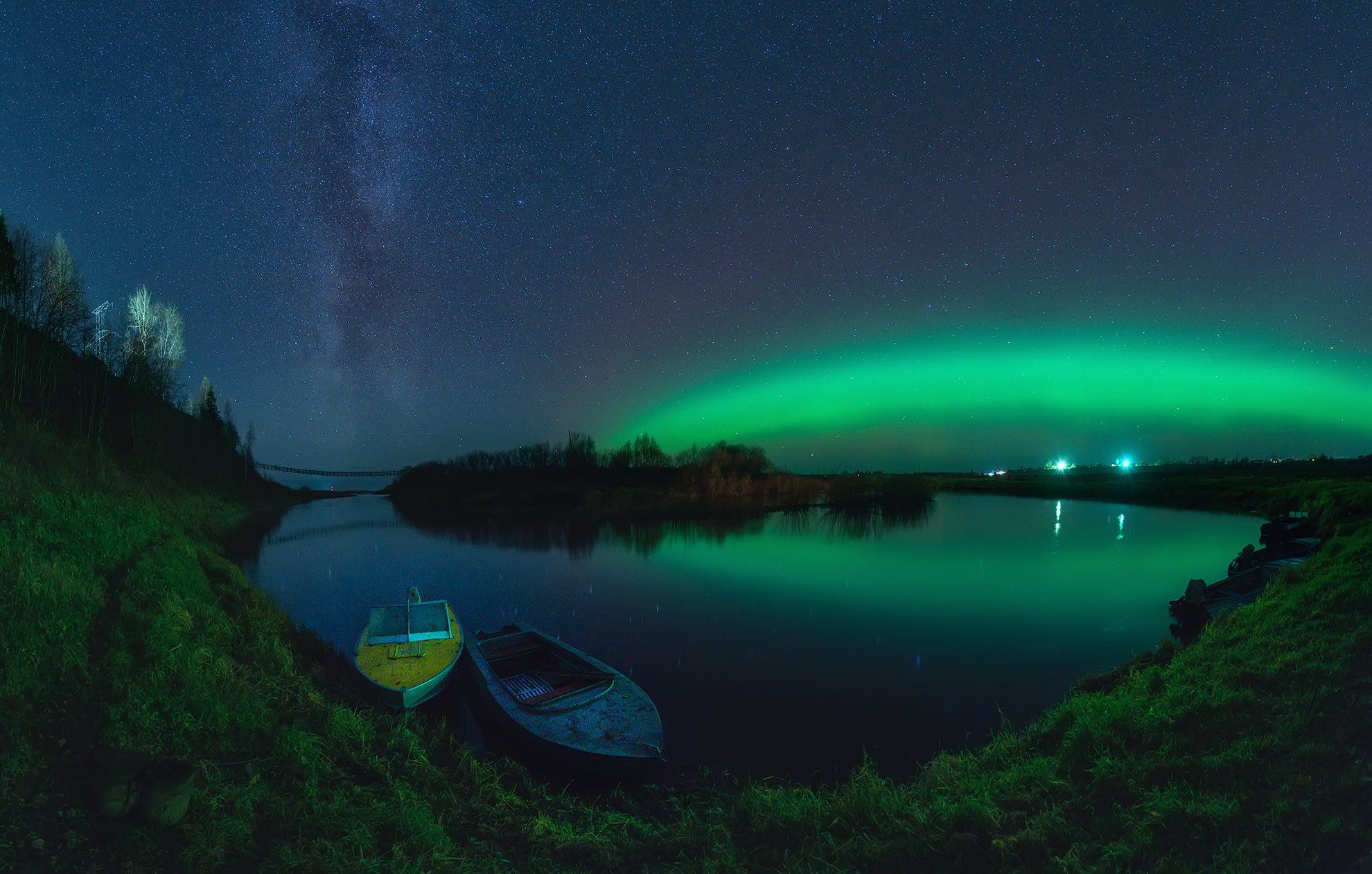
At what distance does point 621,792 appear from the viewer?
34.6 feet

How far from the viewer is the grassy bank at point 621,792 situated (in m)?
5.41

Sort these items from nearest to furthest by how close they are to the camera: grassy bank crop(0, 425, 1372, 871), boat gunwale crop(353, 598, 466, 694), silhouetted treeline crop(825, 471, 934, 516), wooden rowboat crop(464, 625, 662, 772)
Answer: grassy bank crop(0, 425, 1372, 871) → wooden rowboat crop(464, 625, 662, 772) → boat gunwale crop(353, 598, 466, 694) → silhouetted treeline crop(825, 471, 934, 516)

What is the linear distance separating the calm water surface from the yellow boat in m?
6.09

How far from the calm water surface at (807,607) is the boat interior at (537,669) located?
2643mm

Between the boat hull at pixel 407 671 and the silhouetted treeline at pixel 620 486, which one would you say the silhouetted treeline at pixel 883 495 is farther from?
the boat hull at pixel 407 671

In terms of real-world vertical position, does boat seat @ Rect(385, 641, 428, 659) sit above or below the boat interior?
above

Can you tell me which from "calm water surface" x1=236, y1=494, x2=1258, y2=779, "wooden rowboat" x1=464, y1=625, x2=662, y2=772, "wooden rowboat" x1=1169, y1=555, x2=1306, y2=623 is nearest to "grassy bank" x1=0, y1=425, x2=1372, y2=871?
"wooden rowboat" x1=464, y1=625, x2=662, y2=772

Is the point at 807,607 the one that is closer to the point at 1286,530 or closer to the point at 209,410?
the point at 1286,530

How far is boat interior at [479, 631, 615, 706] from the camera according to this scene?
13871 mm

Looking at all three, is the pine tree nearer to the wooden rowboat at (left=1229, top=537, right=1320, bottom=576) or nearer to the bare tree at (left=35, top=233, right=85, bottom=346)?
the bare tree at (left=35, top=233, right=85, bottom=346)

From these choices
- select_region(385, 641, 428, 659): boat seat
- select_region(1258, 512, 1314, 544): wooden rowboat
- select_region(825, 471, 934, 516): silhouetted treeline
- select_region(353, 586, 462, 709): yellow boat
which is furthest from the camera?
select_region(825, 471, 934, 516): silhouetted treeline

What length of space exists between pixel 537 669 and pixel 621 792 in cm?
643

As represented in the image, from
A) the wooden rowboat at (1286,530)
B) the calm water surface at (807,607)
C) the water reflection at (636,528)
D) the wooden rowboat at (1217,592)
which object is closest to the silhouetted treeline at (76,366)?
the calm water surface at (807,607)

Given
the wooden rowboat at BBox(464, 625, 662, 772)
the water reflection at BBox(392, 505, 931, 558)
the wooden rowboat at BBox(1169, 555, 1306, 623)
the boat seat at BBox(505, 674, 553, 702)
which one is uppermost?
the wooden rowboat at BBox(1169, 555, 1306, 623)
